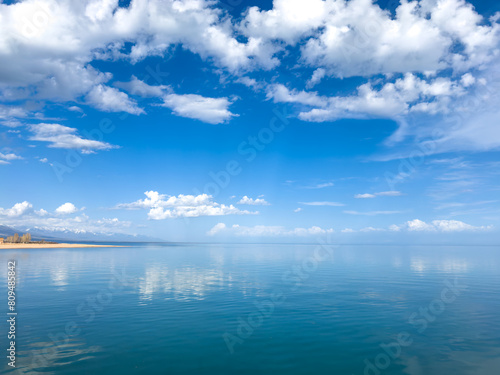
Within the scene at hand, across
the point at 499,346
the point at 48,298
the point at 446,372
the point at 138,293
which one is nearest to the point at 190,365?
the point at 446,372

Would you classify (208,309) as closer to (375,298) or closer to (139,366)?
(139,366)

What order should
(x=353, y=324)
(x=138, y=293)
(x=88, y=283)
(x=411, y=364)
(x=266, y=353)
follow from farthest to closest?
1. (x=88, y=283)
2. (x=138, y=293)
3. (x=353, y=324)
4. (x=266, y=353)
5. (x=411, y=364)

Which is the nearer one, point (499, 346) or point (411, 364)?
point (411, 364)

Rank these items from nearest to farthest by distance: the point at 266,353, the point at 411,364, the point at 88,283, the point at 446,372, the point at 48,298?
1. the point at 446,372
2. the point at 411,364
3. the point at 266,353
4. the point at 48,298
5. the point at 88,283

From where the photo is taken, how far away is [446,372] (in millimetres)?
17062

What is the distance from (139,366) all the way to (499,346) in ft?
83.5

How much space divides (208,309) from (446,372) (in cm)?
2179

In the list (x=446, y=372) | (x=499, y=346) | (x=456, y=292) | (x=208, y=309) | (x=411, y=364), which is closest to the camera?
(x=446, y=372)

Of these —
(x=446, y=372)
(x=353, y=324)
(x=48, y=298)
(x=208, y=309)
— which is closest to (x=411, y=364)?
(x=446, y=372)

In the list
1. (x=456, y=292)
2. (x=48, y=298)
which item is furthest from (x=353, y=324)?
(x=48, y=298)

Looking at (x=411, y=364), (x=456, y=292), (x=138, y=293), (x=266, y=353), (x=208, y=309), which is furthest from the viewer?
(x=456, y=292)

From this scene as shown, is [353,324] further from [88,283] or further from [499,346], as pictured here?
[88,283]

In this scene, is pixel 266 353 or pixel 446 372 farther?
pixel 266 353

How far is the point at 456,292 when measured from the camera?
43094 millimetres
